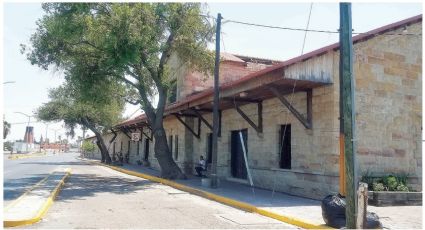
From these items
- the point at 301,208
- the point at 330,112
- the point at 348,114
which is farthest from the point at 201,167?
the point at 348,114

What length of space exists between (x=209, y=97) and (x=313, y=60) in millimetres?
5438

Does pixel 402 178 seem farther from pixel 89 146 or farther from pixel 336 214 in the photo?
pixel 89 146

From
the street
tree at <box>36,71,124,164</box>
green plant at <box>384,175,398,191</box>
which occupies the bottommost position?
the street

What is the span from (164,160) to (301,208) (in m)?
9.80

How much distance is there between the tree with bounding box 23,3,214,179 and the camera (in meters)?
15.3

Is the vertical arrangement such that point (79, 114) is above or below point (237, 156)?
above

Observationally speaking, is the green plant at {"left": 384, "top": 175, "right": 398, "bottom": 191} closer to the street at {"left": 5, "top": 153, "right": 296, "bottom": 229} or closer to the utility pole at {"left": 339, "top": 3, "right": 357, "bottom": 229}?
the street at {"left": 5, "top": 153, "right": 296, "bottom": 229}

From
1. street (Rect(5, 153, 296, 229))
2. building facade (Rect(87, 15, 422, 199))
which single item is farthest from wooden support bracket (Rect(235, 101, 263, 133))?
street (Rect(5, 153, 296, 229))

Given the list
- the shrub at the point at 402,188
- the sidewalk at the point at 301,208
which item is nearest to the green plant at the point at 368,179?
the shrub at the point at 402,188

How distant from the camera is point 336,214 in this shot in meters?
7.90

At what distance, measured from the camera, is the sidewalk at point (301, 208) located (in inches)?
338

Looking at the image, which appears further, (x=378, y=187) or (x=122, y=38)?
(x=122, y=38)

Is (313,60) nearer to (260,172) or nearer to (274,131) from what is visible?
(274,131)

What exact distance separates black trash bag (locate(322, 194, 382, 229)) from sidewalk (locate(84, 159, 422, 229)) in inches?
11.3
